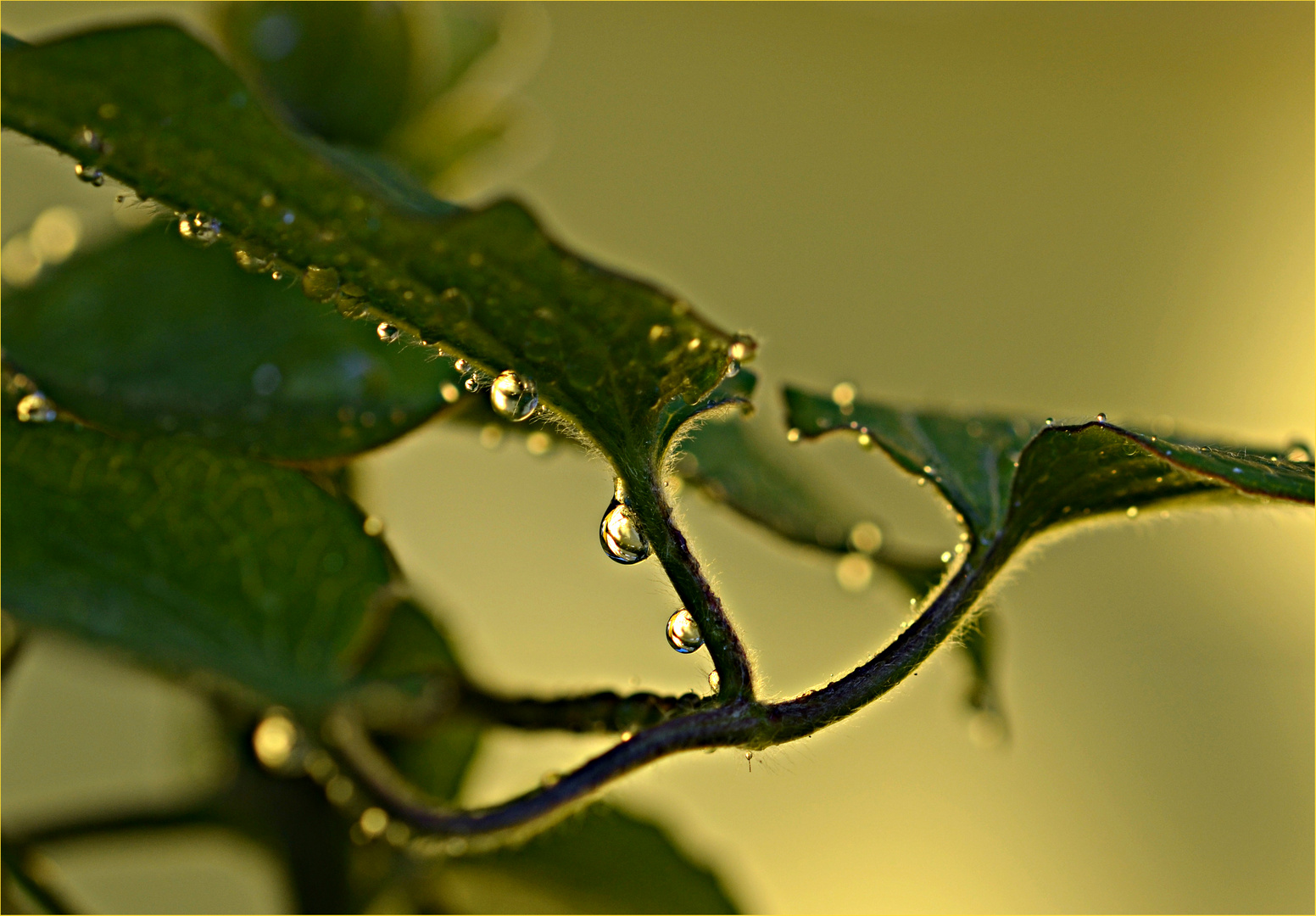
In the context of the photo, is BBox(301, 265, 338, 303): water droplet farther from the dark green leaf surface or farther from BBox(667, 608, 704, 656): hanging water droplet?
the dark green leaf surface

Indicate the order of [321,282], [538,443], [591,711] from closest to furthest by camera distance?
[321,282] < [591,711] < [538,443]

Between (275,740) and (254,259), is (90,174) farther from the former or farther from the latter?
(275,740)

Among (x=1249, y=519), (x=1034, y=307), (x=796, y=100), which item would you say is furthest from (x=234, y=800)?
(x=796, y=100)

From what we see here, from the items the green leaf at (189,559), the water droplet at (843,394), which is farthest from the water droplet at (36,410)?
the water droplet at (843,394)

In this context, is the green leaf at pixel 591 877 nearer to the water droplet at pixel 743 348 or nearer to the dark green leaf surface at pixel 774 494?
the dark green leaf surface at pixel 774 494

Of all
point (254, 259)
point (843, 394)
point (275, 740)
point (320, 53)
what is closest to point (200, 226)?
point (254, 259)

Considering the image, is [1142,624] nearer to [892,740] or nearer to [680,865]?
[892,740]
